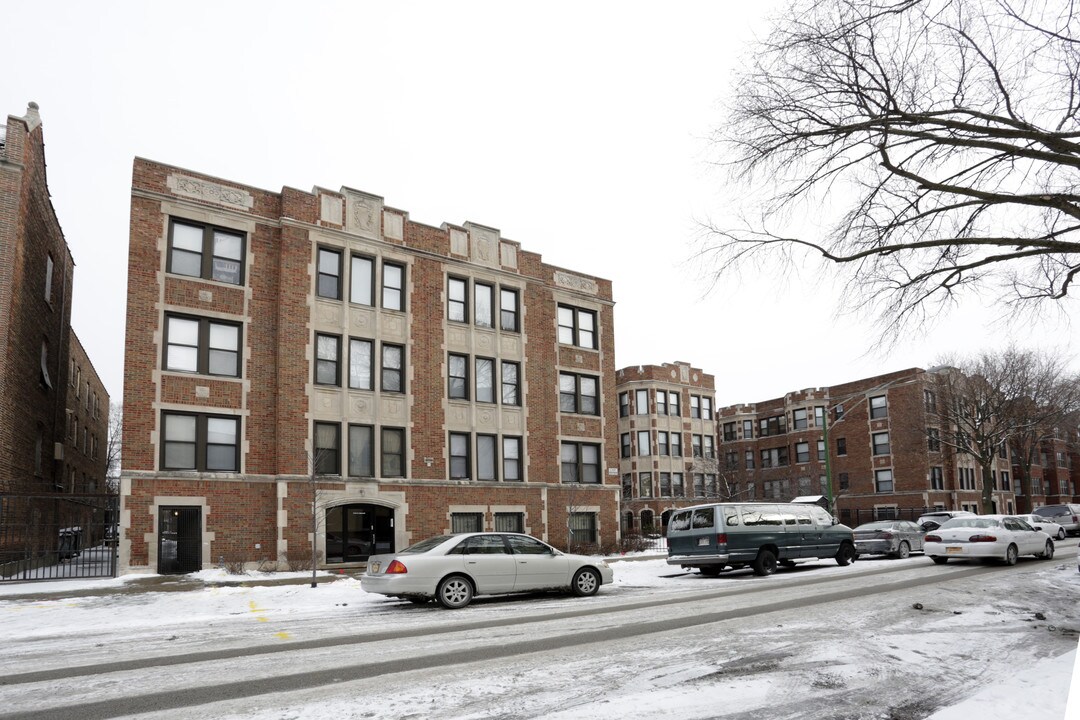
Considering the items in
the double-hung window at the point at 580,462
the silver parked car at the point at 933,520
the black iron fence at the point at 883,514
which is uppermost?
the double-hung window at the point at 580,462

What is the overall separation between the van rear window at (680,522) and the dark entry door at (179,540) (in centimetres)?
1339

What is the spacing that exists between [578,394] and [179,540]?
16.2m

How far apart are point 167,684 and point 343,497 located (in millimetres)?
17341

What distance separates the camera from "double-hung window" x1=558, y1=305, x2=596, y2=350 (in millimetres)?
32344

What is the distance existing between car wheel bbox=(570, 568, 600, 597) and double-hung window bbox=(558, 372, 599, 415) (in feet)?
51.1

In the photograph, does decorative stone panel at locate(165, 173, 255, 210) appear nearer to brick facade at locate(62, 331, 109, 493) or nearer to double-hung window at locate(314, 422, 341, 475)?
double-hung window at locate(314, 422, 341, 475)

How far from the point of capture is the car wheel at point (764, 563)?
1933cm

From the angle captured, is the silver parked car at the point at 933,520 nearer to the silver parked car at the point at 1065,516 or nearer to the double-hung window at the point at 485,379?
the silver parked car at the point at 1065,516

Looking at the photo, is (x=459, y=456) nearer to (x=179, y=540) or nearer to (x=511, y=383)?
(x=511, y=383)

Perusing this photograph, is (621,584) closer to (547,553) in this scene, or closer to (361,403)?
(547,553)

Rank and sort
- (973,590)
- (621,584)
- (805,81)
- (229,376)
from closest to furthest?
(805,81)
(973,590)
(621,584)
(229,376)

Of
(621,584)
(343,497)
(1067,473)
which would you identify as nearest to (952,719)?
(621,584)

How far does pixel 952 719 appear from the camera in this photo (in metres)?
5.77

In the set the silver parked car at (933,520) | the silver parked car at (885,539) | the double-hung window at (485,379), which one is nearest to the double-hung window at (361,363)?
the double-hung window at (485,379)
